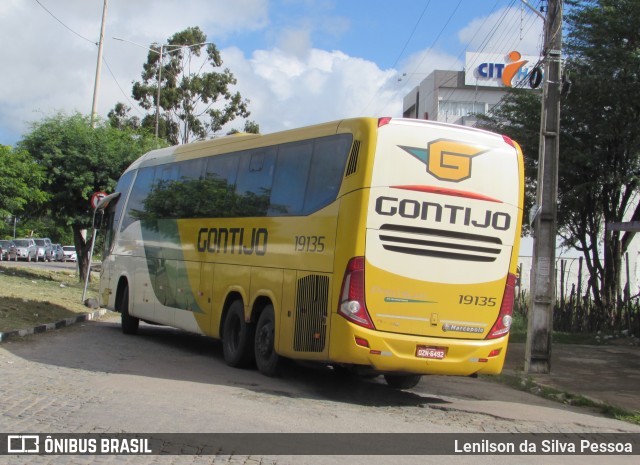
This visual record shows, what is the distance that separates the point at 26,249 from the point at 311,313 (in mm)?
50034

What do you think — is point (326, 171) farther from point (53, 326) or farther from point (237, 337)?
point (53, 326)

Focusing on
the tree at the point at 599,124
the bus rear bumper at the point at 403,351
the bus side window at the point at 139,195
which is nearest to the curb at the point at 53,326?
the bus side window at the point at 139,195

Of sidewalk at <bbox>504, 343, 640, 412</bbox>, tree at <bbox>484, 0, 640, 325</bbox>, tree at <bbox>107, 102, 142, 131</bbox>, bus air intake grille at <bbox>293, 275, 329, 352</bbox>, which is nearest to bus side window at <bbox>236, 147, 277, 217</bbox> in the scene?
bus air intake grille at <bbox>293, 275, 329, 352</bbox>

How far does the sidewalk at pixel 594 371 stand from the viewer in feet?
38.5

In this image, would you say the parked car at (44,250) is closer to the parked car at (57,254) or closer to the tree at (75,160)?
the parked car at (57,254)

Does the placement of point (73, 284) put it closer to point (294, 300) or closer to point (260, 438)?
point (294, 300)

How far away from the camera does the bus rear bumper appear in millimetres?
9031

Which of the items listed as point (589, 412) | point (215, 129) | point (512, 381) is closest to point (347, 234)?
point (589, 412)

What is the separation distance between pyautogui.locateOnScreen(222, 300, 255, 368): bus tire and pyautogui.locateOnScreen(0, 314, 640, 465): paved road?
24cm

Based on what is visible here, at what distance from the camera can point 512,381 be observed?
12.7 meters

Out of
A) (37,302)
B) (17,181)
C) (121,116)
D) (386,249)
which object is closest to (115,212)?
(37,302)

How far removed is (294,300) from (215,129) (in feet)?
128

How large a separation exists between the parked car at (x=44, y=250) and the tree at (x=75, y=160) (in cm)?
3178

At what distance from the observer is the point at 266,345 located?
438 inches
